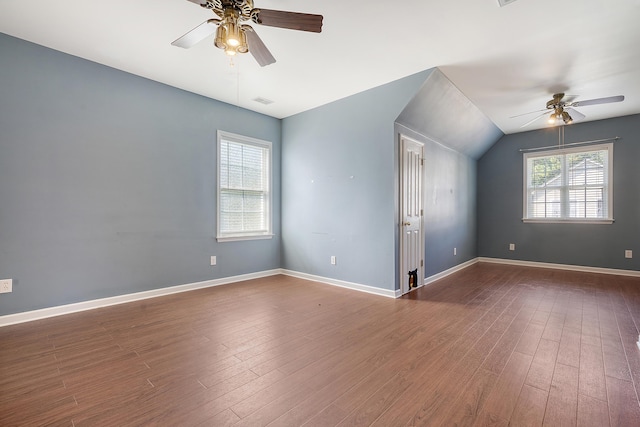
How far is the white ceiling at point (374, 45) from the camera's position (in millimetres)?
2352

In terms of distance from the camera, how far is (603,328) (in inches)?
107

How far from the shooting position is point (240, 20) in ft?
6.62

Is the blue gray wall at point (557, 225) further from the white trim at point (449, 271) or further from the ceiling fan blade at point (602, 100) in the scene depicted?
the ceiling fan blade at point (602, 100)

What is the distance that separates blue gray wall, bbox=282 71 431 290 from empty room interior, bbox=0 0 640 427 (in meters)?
0.03

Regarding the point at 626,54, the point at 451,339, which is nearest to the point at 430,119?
the point at 626,54

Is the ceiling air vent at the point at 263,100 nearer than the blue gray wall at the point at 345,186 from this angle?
No

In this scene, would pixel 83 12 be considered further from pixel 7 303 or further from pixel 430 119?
pixel 430 119

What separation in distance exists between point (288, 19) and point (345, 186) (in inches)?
102

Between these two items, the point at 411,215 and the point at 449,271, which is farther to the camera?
the point at 449,271

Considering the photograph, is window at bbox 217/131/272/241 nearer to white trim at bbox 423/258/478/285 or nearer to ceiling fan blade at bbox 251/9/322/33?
ceiling fan blade at bbox 251/9/322/33

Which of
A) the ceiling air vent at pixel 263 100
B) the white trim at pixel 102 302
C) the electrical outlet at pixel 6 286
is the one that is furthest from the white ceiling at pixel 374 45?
the white trim at pixel 102 302

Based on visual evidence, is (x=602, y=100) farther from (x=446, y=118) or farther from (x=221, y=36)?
(x=221, y=36)

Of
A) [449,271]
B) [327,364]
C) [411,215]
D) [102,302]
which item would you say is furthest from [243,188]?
[449,271]

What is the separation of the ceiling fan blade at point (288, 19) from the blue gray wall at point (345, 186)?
1.97m
